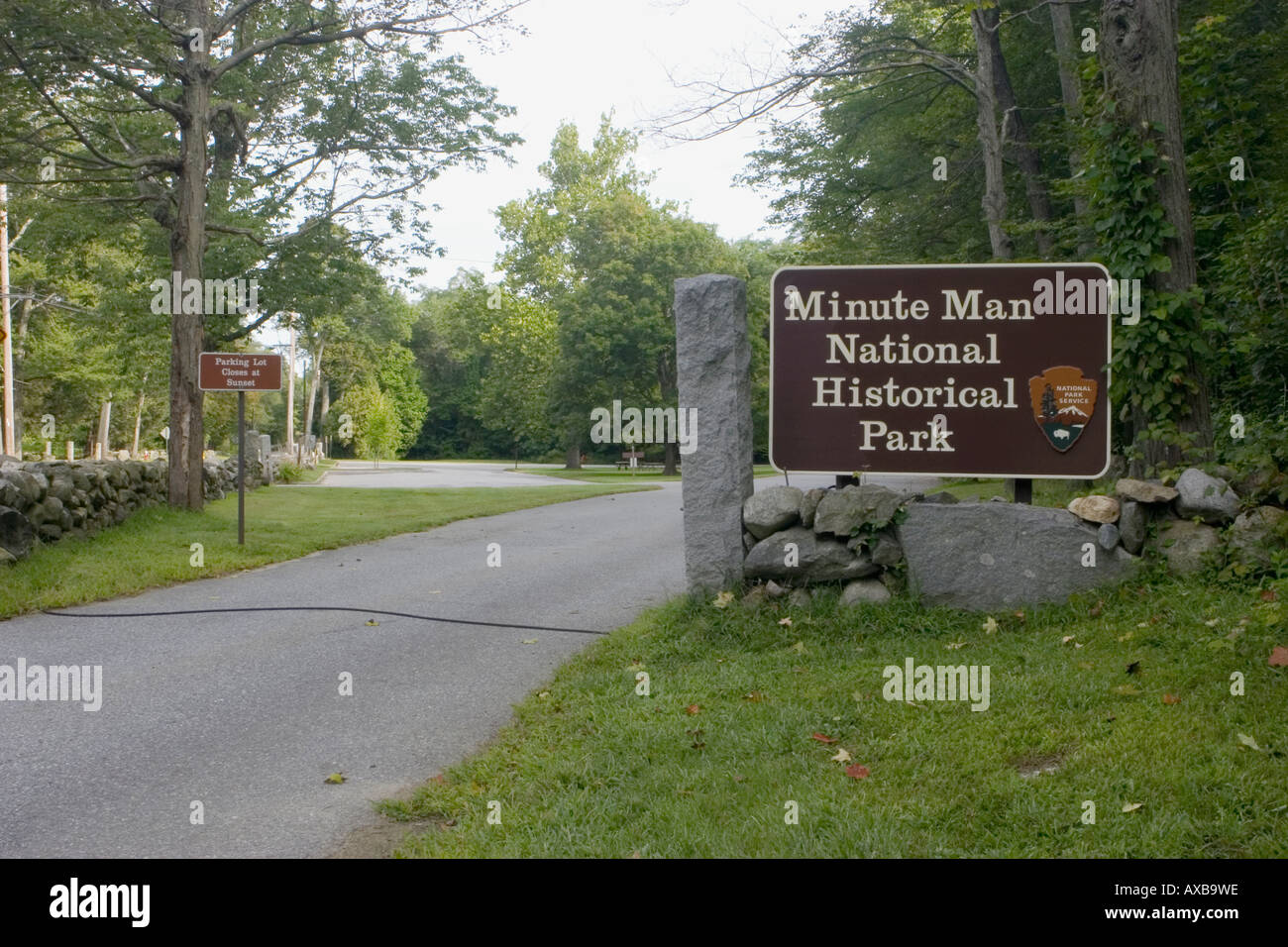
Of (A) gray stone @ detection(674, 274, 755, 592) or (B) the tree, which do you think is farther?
(B) the tree

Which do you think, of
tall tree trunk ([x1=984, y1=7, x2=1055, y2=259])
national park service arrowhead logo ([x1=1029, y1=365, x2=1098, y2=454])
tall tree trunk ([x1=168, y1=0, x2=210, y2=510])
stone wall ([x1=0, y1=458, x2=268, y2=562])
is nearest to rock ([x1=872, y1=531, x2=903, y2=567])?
national park service arrowhead logo ([x1=1029, y1=365, x2=1098, y2=454])

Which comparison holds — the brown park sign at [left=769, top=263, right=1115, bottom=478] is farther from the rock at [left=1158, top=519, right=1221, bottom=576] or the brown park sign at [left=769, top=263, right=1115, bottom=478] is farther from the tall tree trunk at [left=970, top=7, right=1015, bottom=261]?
the tall tree trunk at [left=970, top=7, right=1015, bottom=261]

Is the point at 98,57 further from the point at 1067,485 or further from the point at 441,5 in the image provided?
the point at 1067,485

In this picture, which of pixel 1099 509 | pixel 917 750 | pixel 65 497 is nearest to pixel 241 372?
pixel 65 497

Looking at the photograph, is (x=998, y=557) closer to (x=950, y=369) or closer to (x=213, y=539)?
(x=950, y=369)

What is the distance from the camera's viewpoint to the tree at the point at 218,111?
612 inches

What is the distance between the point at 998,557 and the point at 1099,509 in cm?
79

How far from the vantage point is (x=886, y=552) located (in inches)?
313

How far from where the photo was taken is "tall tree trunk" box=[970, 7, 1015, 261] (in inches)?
700

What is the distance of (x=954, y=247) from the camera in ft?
75.5

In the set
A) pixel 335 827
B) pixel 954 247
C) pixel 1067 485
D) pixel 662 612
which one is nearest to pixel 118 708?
pixel 335 827

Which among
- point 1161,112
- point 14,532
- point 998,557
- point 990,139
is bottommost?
point 14,532

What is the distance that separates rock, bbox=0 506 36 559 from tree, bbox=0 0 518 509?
5447 mm
